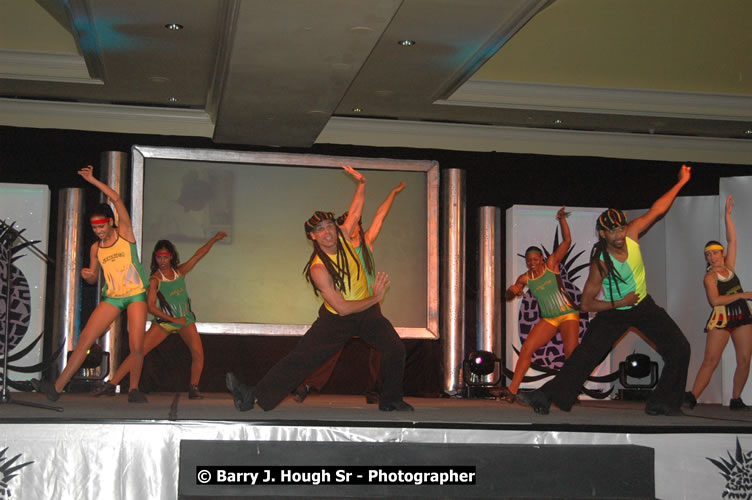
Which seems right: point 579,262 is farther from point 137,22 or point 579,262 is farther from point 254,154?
point 137,22

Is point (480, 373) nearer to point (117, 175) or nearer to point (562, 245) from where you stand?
point (562, 245)

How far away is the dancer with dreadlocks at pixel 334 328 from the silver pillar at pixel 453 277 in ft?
9.72

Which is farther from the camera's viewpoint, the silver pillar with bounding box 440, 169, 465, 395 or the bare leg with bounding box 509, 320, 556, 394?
the silver pillar with bounding box 440, 169, 465, 395

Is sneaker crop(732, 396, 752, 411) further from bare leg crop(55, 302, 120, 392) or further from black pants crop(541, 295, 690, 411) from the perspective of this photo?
bare leg crop(55, 302, 120, 392)

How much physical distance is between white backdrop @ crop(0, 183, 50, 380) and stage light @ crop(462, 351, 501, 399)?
4.24 metres

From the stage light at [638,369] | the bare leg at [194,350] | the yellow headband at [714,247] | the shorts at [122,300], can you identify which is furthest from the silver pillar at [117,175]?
the yellow headband at [714,247]

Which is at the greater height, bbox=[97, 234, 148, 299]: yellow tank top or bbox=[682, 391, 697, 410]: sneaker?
→ bbox=[97, 234, 148, 299]: yellow tank top

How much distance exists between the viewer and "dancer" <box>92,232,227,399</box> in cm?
730

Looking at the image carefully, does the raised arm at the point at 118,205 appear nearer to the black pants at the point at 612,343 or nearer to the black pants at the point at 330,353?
the black pants at the point at 330,353

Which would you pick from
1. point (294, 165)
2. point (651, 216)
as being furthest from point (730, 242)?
point (294, 165)

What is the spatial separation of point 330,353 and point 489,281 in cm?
363

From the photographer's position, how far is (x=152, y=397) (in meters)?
7.26

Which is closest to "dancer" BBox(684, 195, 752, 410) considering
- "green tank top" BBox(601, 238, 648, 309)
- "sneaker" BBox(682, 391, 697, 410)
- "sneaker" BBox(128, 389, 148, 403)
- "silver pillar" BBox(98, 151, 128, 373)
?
"sneaker" BBox(682, 391, 697, 410)

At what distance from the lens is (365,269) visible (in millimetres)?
6215
